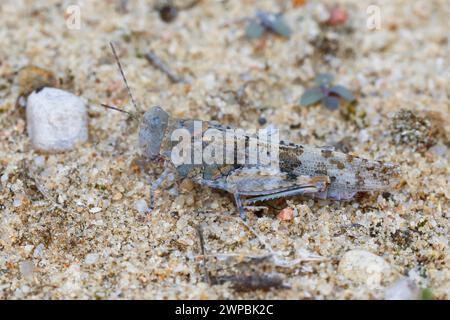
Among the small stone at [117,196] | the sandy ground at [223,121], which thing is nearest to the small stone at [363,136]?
the sandy ground at [223,121]

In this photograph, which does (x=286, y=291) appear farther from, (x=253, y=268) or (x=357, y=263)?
(x=357, y=263)

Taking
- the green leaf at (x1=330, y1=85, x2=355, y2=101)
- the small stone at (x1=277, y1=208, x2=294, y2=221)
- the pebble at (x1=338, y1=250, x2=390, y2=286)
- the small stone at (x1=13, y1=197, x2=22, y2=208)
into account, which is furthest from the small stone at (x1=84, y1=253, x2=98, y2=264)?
the green leaf at (x1=330, y1=85, x2=355, y2=101)

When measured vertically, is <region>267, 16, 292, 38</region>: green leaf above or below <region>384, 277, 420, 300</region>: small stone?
above

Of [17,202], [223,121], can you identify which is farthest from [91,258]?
[223,121]

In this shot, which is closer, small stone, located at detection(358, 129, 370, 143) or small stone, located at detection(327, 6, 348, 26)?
small stone, located at detection(358, 129, 370, 143)

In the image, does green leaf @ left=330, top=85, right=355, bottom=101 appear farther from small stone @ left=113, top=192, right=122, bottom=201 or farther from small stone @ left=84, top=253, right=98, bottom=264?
small stone @ left=84, top=253, right=98, bottom=264

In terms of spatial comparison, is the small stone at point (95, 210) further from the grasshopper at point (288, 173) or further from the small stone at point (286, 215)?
Answer: the small stone at point (286, 215)

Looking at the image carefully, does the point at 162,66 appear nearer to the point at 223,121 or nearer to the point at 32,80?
the point at 223,121
